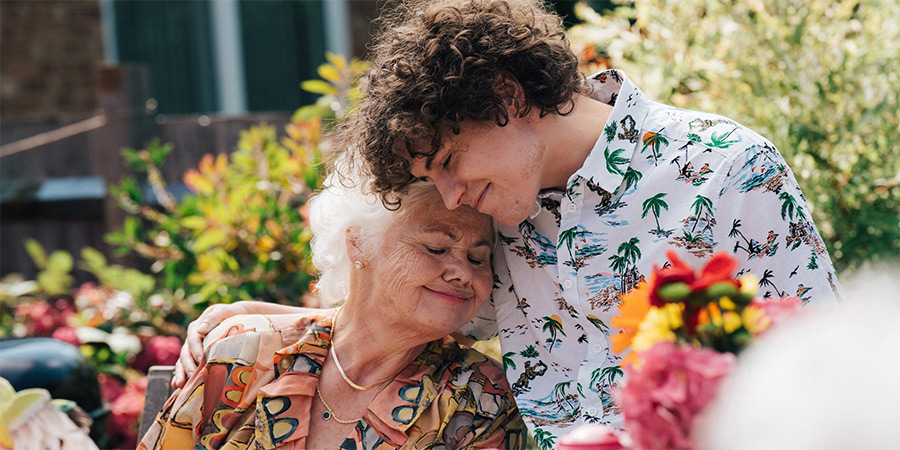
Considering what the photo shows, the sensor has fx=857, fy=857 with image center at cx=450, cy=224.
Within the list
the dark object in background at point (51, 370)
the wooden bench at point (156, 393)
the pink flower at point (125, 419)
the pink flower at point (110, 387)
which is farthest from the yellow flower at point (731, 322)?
the pink flower at point (110, 387)

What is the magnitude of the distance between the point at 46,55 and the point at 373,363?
5449 millimetres

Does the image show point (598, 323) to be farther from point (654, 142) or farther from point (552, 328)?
point (654, 142)

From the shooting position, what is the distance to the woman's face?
6.88 feet

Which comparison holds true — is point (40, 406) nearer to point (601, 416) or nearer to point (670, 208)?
point (601, 416)

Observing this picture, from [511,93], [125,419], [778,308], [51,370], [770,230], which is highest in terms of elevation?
[511,93]

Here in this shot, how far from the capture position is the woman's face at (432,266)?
2.10m

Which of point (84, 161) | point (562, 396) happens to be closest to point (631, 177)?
point (562, 396)

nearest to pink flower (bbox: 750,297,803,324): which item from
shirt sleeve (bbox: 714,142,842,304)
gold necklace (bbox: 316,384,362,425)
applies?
shirt sleeve (bbox: 714,142,842,304)

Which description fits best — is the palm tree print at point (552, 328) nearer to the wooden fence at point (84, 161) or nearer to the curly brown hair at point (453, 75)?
the curly brown hair at point (453, 75)

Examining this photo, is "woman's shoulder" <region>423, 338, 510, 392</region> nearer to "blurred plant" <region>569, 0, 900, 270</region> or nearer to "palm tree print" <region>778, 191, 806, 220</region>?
"palm tree print" <region>778, 191, 806, 220</region>

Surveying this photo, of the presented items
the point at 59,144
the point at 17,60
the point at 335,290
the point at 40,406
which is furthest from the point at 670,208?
the point at 17,60

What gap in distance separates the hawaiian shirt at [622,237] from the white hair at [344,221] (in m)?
0.27

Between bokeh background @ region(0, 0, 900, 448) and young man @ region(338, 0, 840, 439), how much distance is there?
135mm

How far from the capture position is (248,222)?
3.68 m
